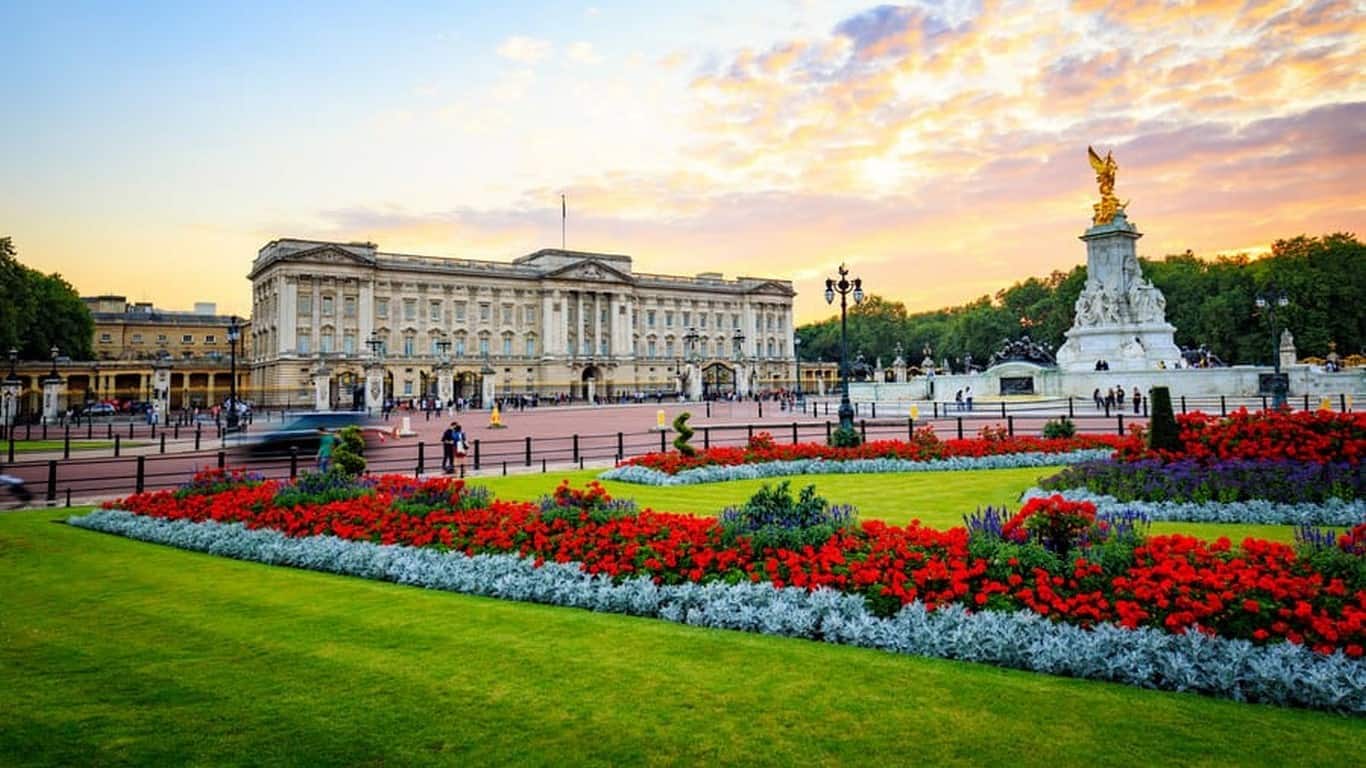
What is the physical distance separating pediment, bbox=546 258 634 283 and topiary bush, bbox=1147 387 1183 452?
9064cm

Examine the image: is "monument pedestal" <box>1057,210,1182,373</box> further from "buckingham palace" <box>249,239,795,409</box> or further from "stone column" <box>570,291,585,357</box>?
"stone column" <box>570,291,585,357</box>

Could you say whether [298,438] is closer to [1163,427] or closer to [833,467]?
[833,467]

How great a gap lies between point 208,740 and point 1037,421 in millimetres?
36719

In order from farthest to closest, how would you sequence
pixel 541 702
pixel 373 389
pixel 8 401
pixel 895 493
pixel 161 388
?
1. pixel 373 389
2. pixel 161 388
3. pixel 8 401
4. pixel 895 493
5. pixel 541 702

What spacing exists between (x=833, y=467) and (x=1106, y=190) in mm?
45388

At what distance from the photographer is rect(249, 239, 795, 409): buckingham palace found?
277ft

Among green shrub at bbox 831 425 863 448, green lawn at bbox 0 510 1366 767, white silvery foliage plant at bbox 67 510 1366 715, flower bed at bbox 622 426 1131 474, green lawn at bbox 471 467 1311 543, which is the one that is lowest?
green lawn at bbox 0 510 1366 767

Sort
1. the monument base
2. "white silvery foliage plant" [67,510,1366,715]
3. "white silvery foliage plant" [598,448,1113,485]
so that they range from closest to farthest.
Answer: "white silvery foliage plant" [67,510,1366,715] → "white silvery foliage plant" [598,448,1113,485] → the monument base

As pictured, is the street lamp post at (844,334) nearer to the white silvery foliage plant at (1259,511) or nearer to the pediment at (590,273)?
the white silvery foliage plant at (1259,511)

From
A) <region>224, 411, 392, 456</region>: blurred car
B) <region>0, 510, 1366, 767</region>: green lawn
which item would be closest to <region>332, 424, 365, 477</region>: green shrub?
<region>0, 510, 1366, 767</region>: green lawn

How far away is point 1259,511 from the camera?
11180 millimetres

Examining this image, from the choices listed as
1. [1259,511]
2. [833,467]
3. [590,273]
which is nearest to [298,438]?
[833,467]

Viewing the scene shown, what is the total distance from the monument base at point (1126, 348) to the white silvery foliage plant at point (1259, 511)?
4091 centimetres

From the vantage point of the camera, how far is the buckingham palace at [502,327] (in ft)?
277
